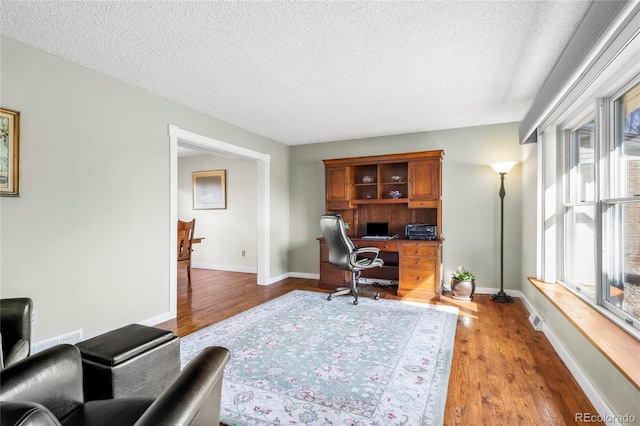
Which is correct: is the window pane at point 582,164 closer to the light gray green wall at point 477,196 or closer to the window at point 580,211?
the window at point 580,211

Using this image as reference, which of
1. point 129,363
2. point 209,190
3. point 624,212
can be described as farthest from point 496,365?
point 209,190

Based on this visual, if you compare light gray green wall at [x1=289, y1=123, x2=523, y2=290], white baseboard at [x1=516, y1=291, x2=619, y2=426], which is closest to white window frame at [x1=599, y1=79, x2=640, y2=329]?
white baseboard at [x1=516, y1=291, x2=619, y2=426]

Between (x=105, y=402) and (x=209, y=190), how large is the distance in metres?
5.72

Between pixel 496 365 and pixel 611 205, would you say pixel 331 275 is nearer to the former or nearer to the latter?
pixel 496 365

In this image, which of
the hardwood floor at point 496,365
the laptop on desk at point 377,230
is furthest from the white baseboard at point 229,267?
the laptop on desk at point 377,230

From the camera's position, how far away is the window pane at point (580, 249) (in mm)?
2442

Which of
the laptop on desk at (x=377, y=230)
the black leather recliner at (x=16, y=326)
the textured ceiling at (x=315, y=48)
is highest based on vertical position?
the textured ceiling at (x=315, y=48)

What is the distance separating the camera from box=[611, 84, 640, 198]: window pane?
177 centimetres

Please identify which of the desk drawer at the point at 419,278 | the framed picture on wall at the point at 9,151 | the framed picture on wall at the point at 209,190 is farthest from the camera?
the framed picture on wall at the point at 209,190

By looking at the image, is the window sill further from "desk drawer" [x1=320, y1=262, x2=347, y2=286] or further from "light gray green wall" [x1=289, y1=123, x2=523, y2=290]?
"desk drawer" [x1=320, y1=262, x2=347, y2=286]

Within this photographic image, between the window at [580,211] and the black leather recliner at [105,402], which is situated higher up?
the window at [580,211]

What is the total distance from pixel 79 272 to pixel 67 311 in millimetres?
306

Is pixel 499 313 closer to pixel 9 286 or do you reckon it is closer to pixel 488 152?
pixel 488 152

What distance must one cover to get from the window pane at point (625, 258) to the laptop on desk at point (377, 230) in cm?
274
